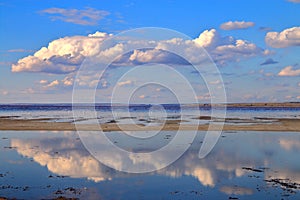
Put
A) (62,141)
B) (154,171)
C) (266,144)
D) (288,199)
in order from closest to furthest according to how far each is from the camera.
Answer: (288,199) < (154,171) < (266,144) < (62,141)

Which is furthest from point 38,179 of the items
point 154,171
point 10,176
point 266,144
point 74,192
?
point 266,144

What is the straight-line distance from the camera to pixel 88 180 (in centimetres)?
1933

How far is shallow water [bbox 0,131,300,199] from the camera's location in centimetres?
1681

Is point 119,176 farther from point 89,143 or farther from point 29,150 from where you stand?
point 89,143

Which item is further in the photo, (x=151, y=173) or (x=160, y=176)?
(x=151, y=173)

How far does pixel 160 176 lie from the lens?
20.4 meters

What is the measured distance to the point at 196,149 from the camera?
30.0 metres

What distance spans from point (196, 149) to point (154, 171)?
8950 mm

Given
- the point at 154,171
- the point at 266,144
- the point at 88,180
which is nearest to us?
the point at 88,180

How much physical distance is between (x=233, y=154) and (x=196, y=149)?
3.66m

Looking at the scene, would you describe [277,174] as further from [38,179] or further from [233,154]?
[38,179]

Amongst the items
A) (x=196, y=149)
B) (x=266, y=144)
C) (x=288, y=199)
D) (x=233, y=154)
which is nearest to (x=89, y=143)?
(x=196, y=149)

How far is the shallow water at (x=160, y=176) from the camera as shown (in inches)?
662

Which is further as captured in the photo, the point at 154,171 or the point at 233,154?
the point at 233,154
